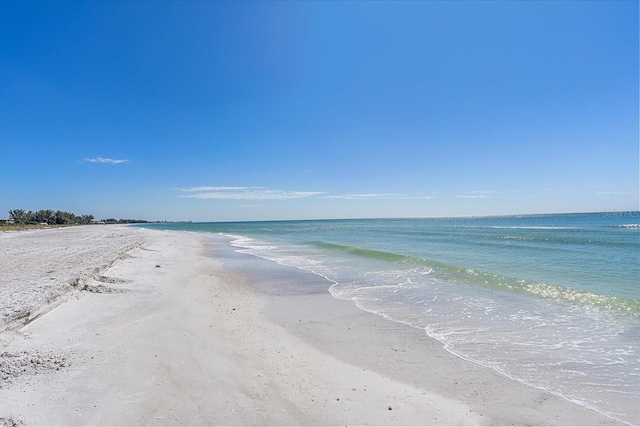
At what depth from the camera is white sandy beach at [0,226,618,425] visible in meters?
4.30

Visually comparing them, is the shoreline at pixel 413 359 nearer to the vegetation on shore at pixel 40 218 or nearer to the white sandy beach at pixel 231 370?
the white sandy beach at pixel 231 370

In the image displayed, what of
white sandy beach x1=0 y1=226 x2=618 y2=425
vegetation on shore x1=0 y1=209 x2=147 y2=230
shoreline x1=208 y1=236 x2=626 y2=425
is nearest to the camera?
white sandy beach x1=0 y1=226 x2=618 y2=425

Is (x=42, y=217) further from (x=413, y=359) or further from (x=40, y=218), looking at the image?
(x=413, y=359)

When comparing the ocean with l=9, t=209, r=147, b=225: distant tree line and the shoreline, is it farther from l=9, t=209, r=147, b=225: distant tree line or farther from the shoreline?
l=9, t=209, r=147, b=225: distant tree line

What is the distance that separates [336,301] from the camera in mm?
10688

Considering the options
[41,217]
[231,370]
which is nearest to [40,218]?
[41,217]

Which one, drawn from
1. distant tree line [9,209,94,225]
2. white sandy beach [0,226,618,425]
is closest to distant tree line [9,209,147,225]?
distant tree line [9,209,94,225]

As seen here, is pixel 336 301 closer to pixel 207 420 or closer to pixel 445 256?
pixel 207 420

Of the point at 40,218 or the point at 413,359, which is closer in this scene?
the point at 413,359

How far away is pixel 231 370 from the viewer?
5.48 meters

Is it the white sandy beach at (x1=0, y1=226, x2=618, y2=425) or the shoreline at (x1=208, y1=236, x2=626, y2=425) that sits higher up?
the white sandy beach at (x1=0, y1=226, x2=618, y2=425)

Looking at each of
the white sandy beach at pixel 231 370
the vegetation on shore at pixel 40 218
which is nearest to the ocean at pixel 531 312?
the white sandy beach at pixel 231 370

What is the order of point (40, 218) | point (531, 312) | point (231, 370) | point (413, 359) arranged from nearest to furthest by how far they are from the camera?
1. point (231, 370)
2. point (413, 359)
3. point (531, 312)
4. point (40, 218)

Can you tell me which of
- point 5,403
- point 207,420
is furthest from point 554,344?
point 5,403
